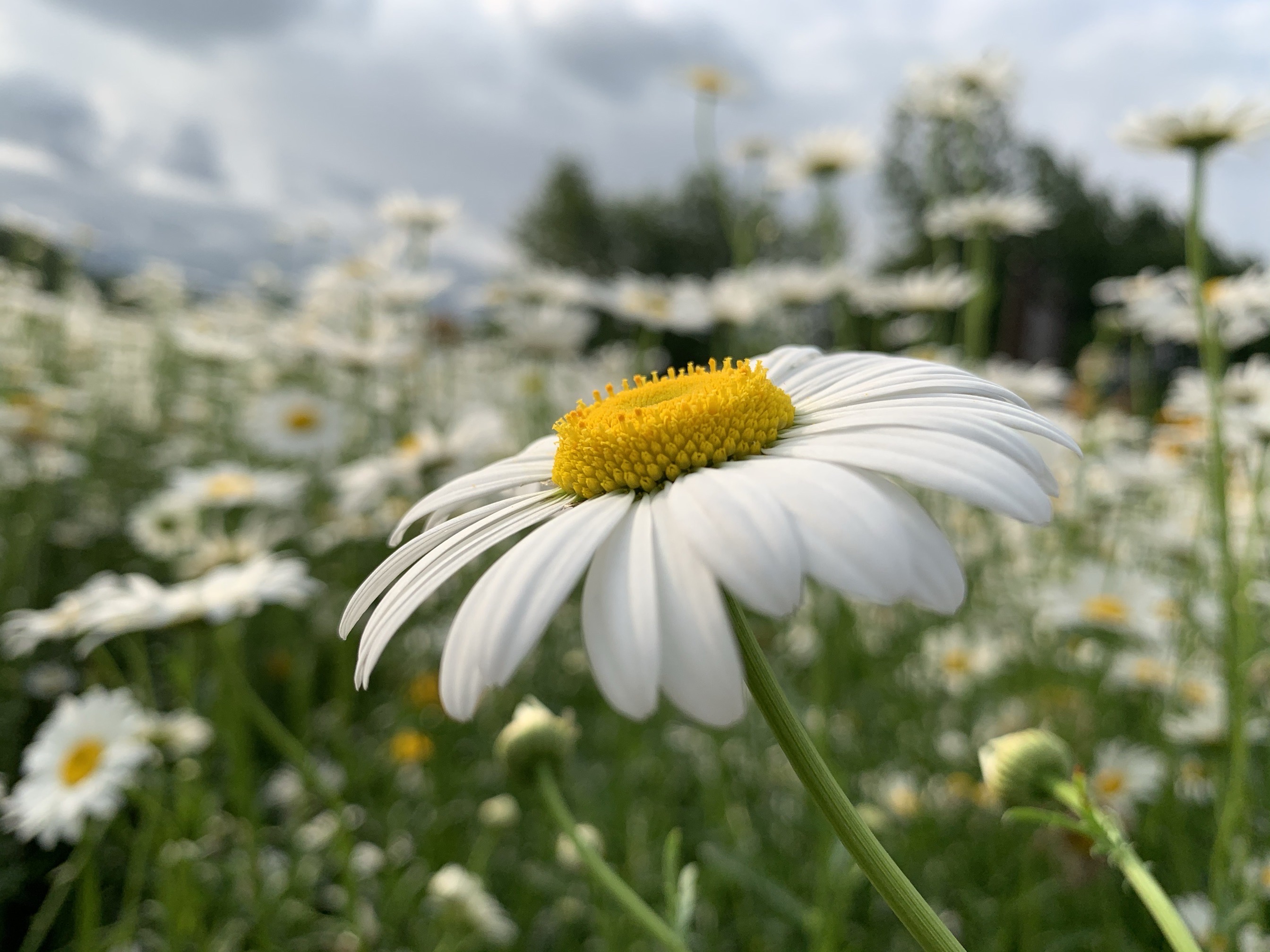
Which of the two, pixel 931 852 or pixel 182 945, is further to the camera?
pixel 931 852

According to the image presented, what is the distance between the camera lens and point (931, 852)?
240cm

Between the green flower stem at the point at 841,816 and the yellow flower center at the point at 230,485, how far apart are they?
2.73 m

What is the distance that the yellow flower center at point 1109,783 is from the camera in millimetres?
2100

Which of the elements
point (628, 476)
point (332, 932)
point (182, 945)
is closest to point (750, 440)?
point (628, 476)

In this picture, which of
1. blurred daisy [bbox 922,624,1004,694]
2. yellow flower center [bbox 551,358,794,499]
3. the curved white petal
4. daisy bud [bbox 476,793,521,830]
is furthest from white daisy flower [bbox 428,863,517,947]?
blurred daisy [bbox 922,624,1004,694]

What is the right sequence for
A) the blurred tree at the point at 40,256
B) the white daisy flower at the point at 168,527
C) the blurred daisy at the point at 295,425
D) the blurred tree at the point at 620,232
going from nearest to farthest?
1. the white daisy flower at the point at 168,527
2. the blurred daisy at the point at 295,425
3. the blurred tree at the point at 40,256
4. the blurred tree at the point at 620,232

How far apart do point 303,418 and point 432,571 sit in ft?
11.7

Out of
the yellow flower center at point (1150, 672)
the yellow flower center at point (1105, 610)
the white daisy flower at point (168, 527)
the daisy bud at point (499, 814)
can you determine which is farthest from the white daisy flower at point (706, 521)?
the white daisy flower at point (168, 527)

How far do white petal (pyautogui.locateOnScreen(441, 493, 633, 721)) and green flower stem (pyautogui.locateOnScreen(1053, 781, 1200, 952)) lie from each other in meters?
0.47

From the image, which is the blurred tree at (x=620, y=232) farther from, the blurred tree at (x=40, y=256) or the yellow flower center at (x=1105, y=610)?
the yellow flower center at (x=1105, y=610)

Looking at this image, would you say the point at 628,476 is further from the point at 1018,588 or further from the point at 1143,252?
the point at 1143,252

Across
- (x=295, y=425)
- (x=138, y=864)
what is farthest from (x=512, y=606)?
(x=295, y=425)

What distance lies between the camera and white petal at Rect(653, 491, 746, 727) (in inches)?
18.8

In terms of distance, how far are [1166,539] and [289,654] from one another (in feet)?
11.7
